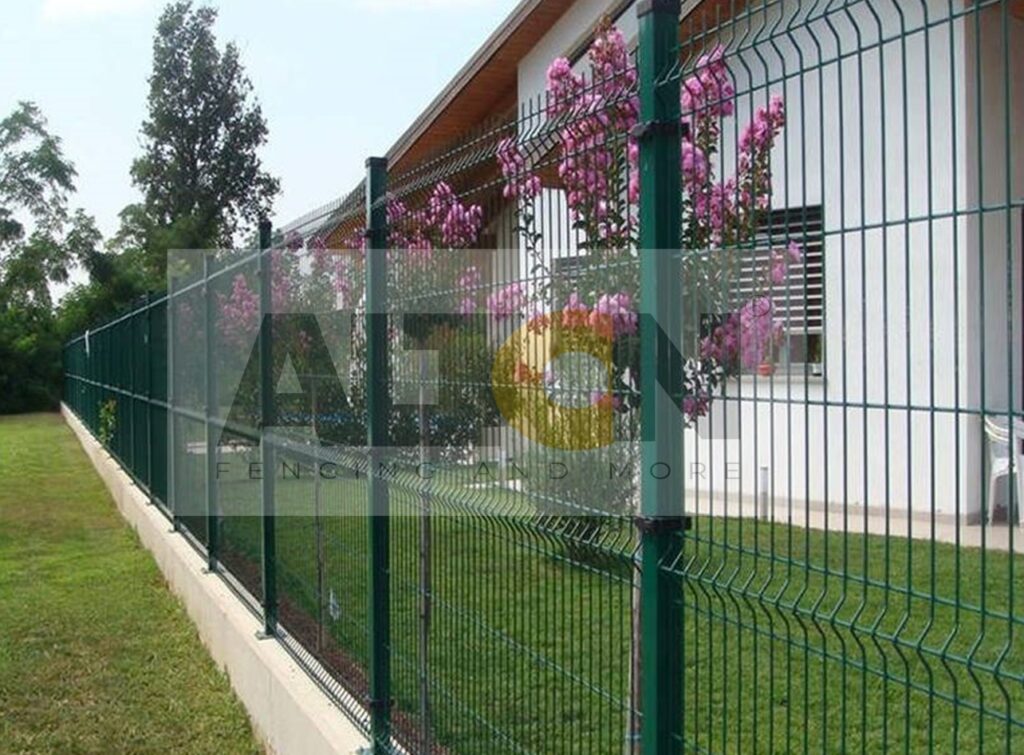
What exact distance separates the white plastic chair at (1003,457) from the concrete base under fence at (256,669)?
2.61m

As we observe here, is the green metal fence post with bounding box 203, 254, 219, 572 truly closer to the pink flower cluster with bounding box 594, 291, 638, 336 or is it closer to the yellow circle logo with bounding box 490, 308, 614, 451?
the yellow circle logo with bounding box 490, 308, 614, 451

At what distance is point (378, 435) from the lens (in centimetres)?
446

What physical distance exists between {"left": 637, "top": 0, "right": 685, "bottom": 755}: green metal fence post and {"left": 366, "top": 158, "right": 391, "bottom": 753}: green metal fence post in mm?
1990

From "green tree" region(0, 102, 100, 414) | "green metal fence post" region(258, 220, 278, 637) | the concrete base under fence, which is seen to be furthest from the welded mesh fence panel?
"green tree" region(0, 102, 100, 414)

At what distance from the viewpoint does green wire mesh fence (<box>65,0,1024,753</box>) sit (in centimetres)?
224

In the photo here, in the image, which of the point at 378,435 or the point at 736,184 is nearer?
the point at 736,184

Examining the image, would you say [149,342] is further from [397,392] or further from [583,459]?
[583,459]

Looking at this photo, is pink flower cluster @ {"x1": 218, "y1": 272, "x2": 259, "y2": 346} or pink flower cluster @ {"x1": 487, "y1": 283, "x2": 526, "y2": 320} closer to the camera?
pink flower cluster @ {"x1": 487, "y1": 283, "x2": 526, "y2": 320}

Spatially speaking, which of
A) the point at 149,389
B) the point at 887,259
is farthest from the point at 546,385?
the point at 149,389

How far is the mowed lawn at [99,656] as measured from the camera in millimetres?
5805

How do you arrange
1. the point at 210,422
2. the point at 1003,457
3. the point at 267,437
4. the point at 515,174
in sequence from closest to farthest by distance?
the point at 515,174 < the point at 267,437 < the point at 1003,457 < the point at 210,422

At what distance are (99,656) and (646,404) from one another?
224 inches

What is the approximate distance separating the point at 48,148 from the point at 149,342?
4068 centimetres

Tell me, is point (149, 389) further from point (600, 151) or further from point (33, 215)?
point (33, 215)
